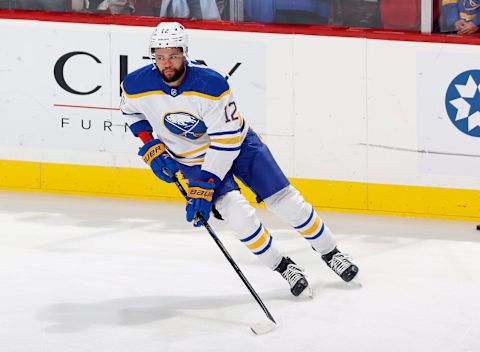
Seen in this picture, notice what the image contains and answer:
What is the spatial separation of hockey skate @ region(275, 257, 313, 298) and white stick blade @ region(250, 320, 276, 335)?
37 cm

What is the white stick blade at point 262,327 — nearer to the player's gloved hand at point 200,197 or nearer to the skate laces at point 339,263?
the player's gloved hand at point 200,197

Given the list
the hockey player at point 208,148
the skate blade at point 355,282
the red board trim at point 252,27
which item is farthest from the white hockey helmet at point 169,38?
the red board trim at point 252,27

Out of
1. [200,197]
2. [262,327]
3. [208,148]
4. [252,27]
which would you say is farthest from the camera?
[252,27]

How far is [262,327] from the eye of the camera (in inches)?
179

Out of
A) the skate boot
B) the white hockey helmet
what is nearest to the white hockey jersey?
the white hockey helmet

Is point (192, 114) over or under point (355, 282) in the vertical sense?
over

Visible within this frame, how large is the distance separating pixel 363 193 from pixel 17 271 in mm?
1759

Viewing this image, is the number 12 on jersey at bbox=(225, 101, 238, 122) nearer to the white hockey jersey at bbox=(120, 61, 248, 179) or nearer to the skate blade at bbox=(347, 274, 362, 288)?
the white hockey jersey at bbox=(120, 61, 248, 179)

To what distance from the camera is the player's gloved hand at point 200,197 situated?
468 centimetres

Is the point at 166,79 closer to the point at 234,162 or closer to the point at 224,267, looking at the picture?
the point at 234,162

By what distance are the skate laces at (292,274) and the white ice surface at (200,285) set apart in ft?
0.24

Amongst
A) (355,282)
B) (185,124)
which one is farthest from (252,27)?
(355,282)

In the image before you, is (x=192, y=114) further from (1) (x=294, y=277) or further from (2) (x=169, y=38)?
(1) (x=294, y=277)

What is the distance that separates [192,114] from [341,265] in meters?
0.88
